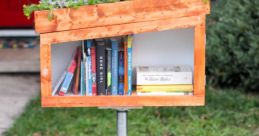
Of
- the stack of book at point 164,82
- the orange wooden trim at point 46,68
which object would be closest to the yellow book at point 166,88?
the stack of book at point 164,82

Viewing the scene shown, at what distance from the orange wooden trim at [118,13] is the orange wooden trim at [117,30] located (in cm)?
2

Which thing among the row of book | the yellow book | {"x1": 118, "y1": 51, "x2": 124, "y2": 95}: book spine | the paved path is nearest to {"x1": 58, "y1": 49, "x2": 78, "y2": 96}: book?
the row of book

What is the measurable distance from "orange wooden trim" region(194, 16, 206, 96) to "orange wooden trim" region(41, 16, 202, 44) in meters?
0.04

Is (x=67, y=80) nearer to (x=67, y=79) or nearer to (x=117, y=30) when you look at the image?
(x=67, y=79)

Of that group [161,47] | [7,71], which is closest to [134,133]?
[161,47]

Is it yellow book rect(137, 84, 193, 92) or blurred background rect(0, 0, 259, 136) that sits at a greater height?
yellow book rect(137, 84, 193, 92)

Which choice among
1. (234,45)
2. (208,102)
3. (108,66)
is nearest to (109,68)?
(108,66)

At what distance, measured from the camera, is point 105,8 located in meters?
2.89

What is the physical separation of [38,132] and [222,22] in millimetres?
2264

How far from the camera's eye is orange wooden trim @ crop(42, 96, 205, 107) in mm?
2955

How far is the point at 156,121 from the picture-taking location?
5281 millimetres

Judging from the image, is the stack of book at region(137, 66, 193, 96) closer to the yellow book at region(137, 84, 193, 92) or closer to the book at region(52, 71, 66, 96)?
the yellow book at region(137, 84, 193, 92)

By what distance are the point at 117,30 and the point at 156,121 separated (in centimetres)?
248

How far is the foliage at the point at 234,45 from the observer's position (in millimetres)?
5965
